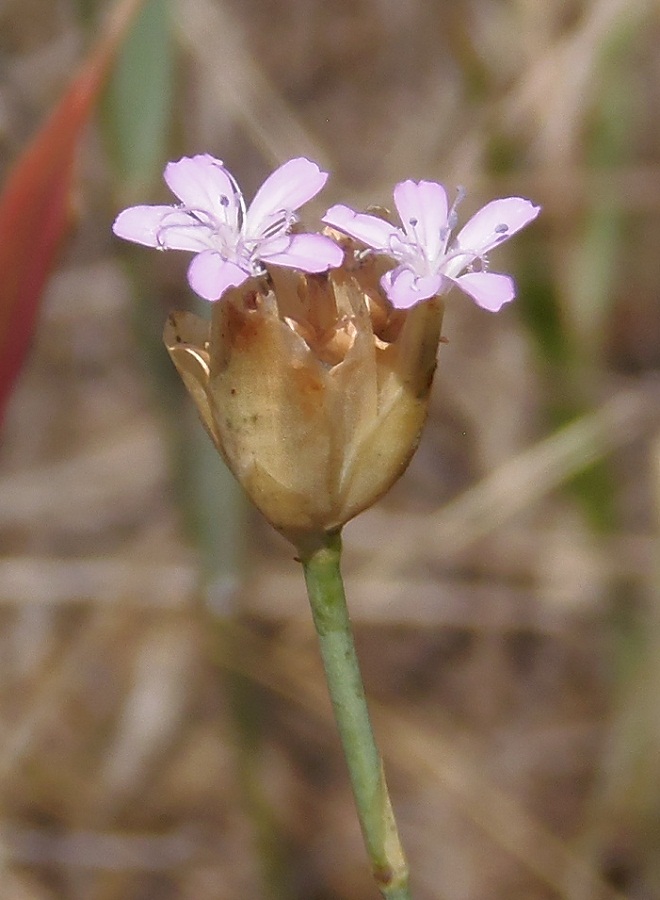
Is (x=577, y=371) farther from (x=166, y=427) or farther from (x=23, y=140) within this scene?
(x=23, y=140)

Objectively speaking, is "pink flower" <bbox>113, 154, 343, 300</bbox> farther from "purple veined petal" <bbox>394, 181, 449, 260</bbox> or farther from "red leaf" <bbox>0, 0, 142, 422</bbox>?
"red leaf" <bbox>0, 0, 142, 422</bbox>

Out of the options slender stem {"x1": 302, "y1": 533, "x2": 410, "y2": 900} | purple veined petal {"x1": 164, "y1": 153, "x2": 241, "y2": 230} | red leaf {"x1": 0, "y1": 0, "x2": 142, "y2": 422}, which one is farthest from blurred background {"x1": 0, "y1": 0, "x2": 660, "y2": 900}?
slender stem {"x1": 302, "y1": 533, "x2": 410, "y2": 900}

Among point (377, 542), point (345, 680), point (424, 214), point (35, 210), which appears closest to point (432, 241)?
point (424, 214)

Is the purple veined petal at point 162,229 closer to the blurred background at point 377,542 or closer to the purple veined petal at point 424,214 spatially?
the purple veined petal at point 424,214

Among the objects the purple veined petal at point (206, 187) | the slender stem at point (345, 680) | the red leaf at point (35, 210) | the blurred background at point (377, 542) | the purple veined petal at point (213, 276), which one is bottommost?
the slender stem at point (345, 680)

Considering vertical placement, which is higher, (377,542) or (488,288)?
(377,542)

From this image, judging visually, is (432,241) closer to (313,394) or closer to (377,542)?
(313,394)

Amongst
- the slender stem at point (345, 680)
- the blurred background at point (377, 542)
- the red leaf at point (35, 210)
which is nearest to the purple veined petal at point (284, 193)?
the slender stem at point (345, 680)

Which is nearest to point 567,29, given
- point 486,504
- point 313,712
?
point 486,504
